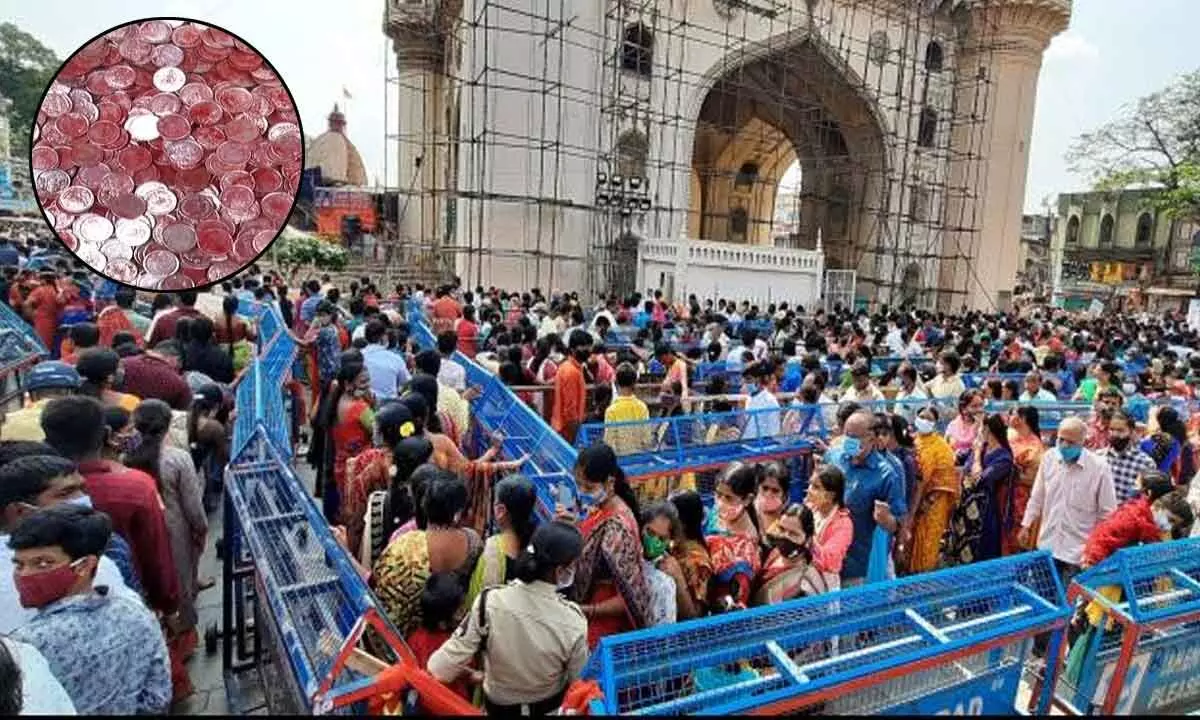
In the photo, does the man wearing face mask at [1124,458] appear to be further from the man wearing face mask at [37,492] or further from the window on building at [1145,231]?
the window on building at [1145,231]

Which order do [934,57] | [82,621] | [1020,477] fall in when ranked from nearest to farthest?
[82,621] < [1020,477] < [934,57]

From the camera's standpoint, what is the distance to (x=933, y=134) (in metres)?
26.0

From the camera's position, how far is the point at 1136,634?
319cm

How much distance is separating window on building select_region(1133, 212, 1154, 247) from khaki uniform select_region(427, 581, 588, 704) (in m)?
46.5

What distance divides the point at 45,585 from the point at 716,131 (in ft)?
101

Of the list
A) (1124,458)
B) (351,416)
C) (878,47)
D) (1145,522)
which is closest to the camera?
(1145,522)

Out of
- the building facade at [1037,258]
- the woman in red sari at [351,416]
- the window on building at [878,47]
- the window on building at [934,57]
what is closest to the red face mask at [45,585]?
the woman in red sari at [351,416]

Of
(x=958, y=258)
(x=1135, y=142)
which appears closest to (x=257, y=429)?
(x=958, y=258)

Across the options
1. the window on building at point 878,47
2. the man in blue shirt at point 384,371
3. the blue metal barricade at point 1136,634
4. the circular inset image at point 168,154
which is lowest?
the blue metal barricade at point 1136,634

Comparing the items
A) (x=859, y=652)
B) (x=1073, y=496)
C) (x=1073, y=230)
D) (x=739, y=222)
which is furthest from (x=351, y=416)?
(x=1073, y=230)

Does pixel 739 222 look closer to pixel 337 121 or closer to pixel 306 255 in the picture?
pixel 306 255

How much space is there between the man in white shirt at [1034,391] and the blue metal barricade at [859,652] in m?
4.40

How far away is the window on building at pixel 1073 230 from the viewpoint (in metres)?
42.8

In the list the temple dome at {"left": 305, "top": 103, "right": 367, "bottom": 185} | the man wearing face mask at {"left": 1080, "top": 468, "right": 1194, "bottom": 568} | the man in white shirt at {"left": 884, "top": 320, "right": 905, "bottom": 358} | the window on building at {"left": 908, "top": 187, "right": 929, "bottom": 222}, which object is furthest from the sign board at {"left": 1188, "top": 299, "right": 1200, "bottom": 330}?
the temple dome at {"left": 305, "top": 103, "right": 367, "bottom": 185}
